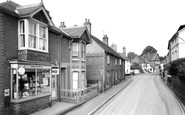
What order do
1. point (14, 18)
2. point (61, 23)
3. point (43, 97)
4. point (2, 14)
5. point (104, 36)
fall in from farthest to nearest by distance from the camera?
point (104, 36) < point (61, 23) < point (43, 97) < point (14, 18) < point (2, 14)

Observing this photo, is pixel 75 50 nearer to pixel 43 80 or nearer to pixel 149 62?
pixel 43 80

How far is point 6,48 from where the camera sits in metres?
8.95

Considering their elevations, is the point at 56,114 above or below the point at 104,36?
below

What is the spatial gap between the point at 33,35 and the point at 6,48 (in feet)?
6.96

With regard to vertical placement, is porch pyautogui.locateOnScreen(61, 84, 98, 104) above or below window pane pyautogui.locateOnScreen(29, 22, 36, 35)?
below

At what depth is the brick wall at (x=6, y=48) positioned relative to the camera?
8648mm

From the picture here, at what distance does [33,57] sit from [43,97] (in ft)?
9.89

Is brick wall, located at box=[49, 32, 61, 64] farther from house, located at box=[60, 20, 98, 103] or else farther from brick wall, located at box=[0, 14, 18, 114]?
brick wall, located at box=[0, 14, 18, 114]

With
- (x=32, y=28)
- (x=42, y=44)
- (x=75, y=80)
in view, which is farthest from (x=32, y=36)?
(x=75, y=80)

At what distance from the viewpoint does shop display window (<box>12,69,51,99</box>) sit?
9320mm

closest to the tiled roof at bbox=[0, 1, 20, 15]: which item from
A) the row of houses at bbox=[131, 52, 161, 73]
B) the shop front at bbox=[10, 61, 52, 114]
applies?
the shop front at bbox=[10, 61, 52, 114]

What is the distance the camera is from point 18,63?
902 cm

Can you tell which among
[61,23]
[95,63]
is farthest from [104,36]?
[61,23]

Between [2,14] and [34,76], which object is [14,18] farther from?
[34,76]
